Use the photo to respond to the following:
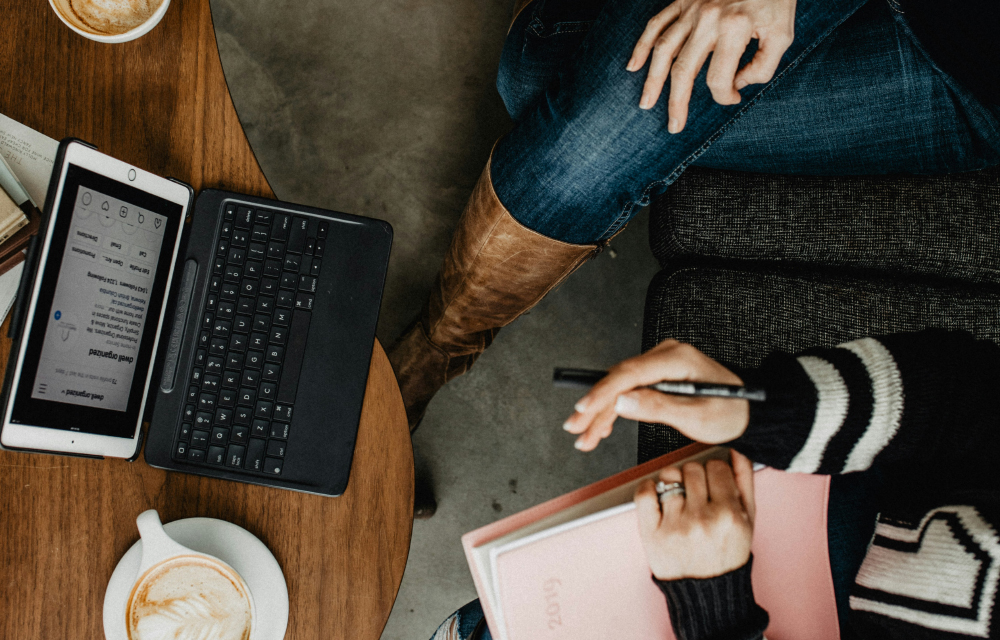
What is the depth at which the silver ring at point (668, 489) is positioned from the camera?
0.64 m

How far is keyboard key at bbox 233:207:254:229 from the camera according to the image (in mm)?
674

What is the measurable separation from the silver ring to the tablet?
60cm

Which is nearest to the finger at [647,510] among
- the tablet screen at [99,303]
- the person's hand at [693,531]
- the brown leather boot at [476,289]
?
the person's hand at [693,531]

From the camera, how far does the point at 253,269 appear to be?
2.21ft

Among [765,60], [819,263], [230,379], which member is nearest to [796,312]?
[819,263]

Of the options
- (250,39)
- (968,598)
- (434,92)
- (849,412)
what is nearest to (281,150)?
(250,39)

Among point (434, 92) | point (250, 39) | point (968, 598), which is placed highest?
point (250, 39)

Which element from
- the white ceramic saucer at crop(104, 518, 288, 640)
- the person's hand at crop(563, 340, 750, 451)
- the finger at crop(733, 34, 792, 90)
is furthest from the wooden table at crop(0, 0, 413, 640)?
the finger at crop(733, 34, 792, 90)

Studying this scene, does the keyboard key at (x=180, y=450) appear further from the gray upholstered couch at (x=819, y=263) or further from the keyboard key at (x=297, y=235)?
the gray upholstered couch at (x=819, y=263)

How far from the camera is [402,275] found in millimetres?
1346

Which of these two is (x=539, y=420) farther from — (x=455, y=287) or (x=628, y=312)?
(x=455, y=287)

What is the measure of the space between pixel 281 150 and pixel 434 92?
1.33 ft

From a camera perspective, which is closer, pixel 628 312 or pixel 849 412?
pixel 849 412

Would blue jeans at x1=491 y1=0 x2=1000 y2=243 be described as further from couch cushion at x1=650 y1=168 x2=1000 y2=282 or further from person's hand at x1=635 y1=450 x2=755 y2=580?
person's hand at x1=635 y1=450 x2=755 y2=580
